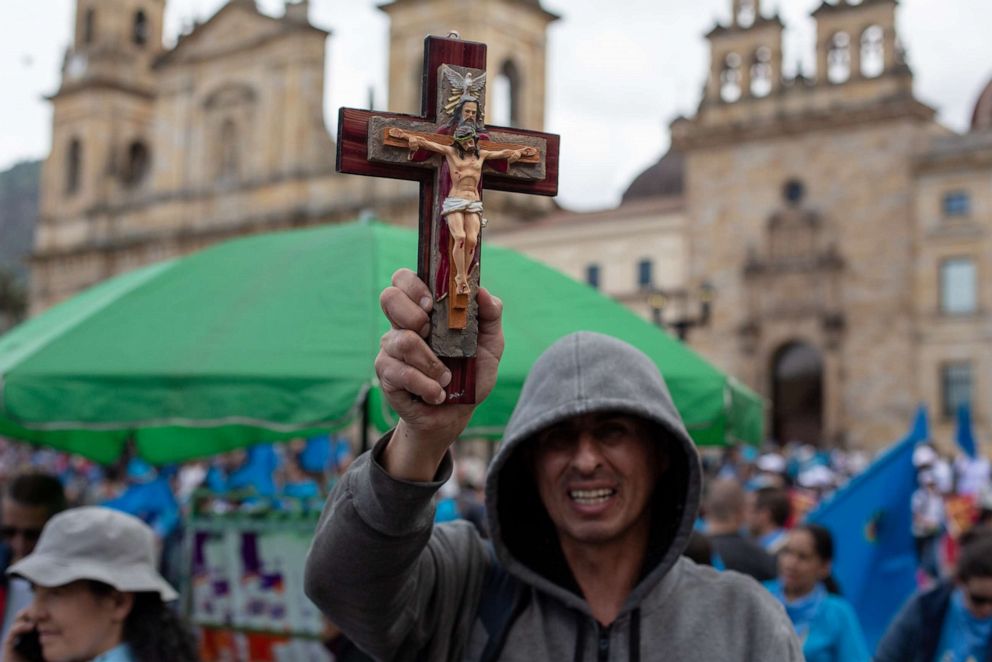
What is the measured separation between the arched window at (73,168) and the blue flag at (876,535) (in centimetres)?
4340

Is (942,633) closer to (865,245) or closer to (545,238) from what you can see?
(865,245)

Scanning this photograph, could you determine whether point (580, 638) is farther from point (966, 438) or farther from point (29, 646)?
point (966, 438)

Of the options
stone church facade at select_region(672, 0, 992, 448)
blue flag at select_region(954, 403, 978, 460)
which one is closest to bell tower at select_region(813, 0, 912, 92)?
stone church facade at select_region(672, 0, 992, 448)

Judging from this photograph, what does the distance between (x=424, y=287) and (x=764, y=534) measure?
5066mm

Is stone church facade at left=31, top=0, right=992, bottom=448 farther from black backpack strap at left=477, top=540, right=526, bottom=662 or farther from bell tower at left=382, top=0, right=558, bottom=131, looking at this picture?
black backpack strap at left=477, top=540, right=526, bottom=662

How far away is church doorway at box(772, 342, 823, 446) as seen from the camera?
100ft

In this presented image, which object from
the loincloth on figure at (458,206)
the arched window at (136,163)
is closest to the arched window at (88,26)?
the arched window at (136,163)

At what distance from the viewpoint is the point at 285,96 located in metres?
38.2

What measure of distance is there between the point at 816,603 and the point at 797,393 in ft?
88.9

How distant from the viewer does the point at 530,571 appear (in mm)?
2326

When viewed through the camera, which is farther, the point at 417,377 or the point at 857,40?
the point at 857,40

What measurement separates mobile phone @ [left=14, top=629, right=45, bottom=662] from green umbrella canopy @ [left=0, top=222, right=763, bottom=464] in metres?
1.52

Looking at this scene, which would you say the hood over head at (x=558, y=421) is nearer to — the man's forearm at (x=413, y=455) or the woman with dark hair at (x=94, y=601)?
the man's forearm at (x=413, y=455)

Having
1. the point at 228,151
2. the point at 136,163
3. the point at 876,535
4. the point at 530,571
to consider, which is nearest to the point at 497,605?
the point at 530,571
